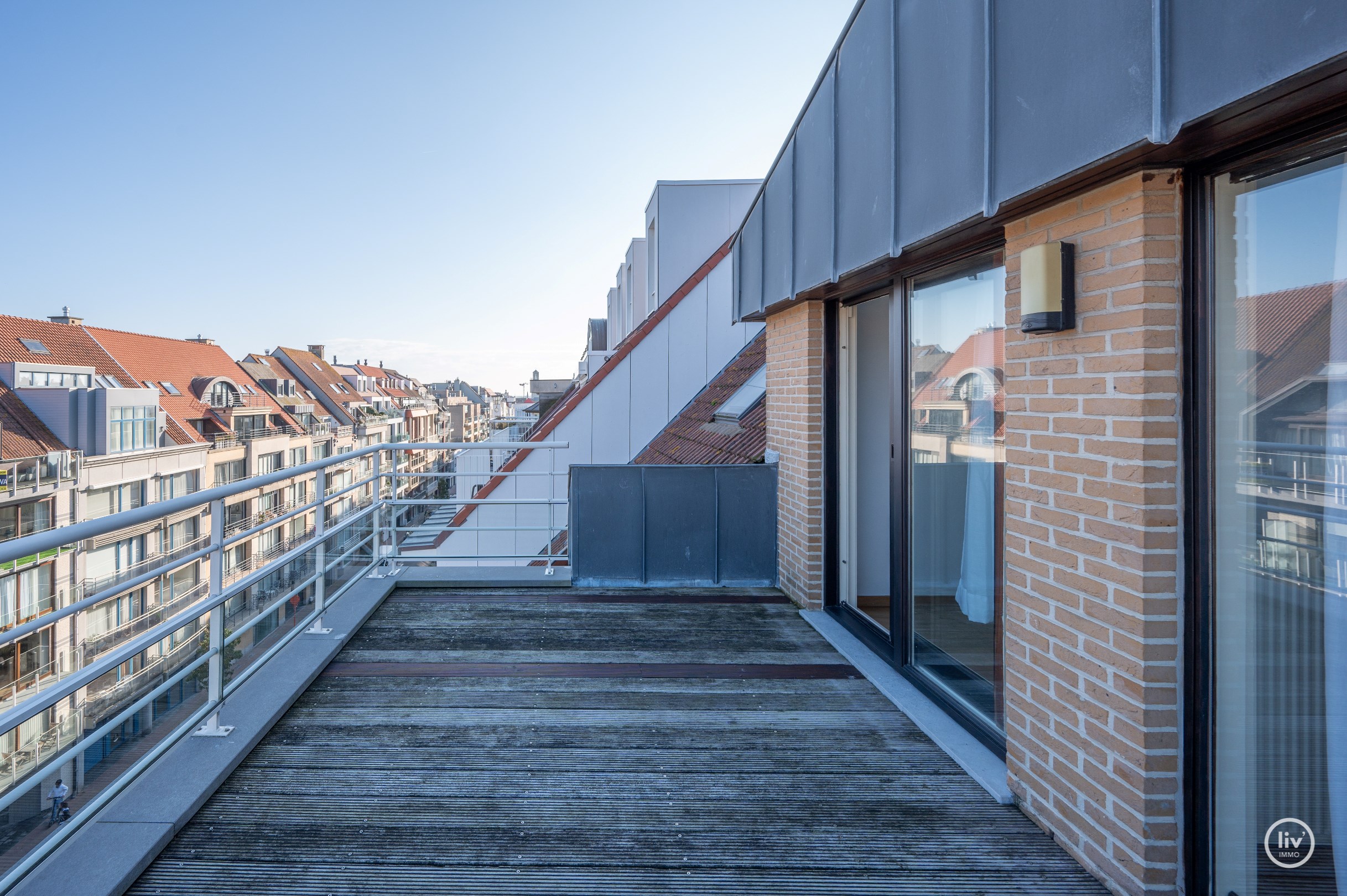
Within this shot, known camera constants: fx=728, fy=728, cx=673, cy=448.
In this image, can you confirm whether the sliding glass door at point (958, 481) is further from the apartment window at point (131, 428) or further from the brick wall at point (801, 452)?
the apartment window at point (131, 428)

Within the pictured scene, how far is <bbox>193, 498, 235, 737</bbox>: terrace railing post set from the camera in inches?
109

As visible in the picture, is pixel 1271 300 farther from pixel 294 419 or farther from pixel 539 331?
pixel 539 331

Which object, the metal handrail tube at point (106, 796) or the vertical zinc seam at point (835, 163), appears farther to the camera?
the vertical zinc seam at point (835, 163)

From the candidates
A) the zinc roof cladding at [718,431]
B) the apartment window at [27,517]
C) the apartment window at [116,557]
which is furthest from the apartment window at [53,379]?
the zinc roof cladding at [718,431]

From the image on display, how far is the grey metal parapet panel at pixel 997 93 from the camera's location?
1470 mm

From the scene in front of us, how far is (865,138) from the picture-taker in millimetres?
3441

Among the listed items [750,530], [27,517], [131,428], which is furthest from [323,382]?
[750,530]

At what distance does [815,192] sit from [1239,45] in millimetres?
2884

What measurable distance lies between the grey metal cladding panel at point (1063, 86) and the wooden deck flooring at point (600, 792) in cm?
212

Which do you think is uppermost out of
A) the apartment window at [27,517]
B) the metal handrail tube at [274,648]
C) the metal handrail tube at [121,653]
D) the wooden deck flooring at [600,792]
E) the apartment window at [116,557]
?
the metal handrail tube at [121,653]

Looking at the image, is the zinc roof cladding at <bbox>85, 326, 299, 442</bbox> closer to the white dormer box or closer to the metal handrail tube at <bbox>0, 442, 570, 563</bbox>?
the white dormer box

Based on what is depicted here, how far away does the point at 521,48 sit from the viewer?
1244cm

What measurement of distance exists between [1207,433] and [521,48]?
43.1 feet

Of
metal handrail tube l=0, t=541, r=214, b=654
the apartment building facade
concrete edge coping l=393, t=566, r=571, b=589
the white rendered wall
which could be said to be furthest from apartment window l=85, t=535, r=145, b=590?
the apartment building facade
